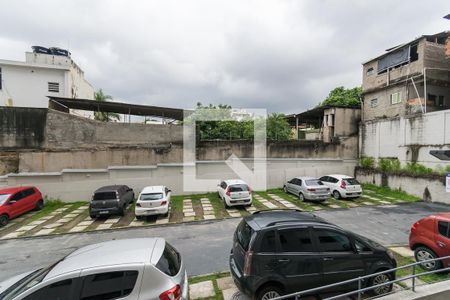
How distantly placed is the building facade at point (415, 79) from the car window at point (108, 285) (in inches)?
826

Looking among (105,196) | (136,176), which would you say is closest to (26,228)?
(105,196)

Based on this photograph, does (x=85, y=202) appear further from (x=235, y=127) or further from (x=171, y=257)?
(x=235, y=127)

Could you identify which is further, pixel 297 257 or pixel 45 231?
pixel 45 231

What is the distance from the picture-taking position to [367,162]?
19.7m

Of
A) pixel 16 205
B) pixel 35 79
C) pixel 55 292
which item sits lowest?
pixel 16 205

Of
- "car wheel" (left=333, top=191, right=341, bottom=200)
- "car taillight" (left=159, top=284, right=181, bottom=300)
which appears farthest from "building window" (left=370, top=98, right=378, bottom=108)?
"car taillight" (left=159, top=284, right=181, bottom=300)

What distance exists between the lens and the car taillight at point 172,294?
11.9 feet

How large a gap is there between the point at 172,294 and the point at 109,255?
125 centimetres

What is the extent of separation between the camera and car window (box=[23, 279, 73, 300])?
11.2 feet

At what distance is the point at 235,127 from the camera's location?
26.6 metres

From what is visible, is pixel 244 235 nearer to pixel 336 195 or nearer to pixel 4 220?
A: pixel 336 195

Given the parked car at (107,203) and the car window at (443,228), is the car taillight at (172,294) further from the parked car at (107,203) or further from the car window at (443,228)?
the parked car at (107,203)

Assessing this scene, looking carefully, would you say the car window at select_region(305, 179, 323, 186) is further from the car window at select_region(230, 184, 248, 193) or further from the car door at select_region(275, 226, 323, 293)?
the car door at select_region(275, 226, 323, 293)

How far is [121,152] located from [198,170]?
5471 millimetres
